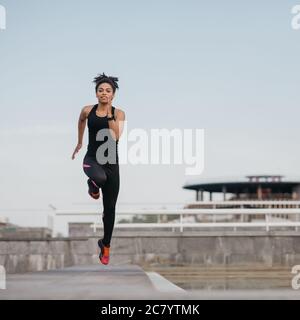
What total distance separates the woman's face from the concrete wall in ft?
29.2

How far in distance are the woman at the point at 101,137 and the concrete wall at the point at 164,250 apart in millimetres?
8549

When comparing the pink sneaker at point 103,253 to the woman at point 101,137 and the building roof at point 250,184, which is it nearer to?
the woman at point 101,137

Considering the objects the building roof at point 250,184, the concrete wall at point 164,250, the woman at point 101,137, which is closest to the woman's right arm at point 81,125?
the woman at point 101,137

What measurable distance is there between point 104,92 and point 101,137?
0.52m

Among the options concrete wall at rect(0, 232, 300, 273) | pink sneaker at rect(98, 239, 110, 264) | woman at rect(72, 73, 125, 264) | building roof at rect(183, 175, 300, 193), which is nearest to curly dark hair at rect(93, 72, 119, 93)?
woman at rect(72, 73, 125, 264)

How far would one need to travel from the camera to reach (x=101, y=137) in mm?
8062

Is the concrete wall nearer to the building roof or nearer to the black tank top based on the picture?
the building roof

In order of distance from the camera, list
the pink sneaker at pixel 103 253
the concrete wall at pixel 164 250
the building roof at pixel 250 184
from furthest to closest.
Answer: the building roof at pixel 250 184 → the concrete wall at pixel 164 250 → the pink sneaker at pixel 103 253

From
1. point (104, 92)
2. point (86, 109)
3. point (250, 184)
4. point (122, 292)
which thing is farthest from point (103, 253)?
point (250, 184)

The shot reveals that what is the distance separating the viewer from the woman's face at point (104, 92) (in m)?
7.97

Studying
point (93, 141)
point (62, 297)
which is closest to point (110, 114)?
point (93, 141)
